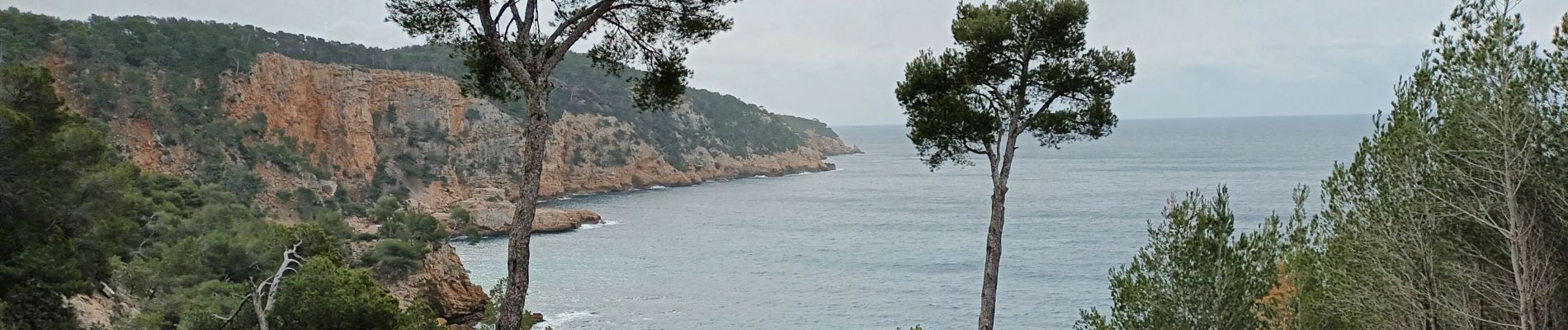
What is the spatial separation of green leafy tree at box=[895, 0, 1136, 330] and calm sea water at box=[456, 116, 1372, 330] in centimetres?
1740

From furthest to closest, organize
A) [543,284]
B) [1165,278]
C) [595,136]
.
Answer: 1. [595,136]
2. [543,284]
3. [1165,278]

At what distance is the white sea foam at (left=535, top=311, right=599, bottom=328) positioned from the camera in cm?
2978

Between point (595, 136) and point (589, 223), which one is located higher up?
point (595, 136)

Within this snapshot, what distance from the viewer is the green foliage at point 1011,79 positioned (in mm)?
10781

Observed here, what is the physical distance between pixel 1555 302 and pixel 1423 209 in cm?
123

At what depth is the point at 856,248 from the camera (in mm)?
45375

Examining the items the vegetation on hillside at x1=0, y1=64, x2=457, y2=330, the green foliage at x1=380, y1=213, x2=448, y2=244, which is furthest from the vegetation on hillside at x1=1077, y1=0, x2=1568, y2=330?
the green foliage at x1=380, y1=213, x2=448, y2=244

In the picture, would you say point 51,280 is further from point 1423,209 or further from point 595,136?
point 595,136

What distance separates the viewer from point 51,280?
44.9 ft

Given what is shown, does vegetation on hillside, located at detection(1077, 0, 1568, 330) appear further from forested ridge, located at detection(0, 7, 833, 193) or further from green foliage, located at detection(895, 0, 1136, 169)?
forested ridge, located at detection(0, 7, 833, 193)

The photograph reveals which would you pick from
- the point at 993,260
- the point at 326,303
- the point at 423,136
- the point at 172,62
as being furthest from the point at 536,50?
the point at 423,136

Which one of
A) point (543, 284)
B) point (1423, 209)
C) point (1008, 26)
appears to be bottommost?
point (543, 284)

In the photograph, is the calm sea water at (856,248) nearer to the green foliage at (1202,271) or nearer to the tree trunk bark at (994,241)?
the green foliage at (1202,271)

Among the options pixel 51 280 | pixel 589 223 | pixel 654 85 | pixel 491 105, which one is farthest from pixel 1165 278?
pixel 491 105
